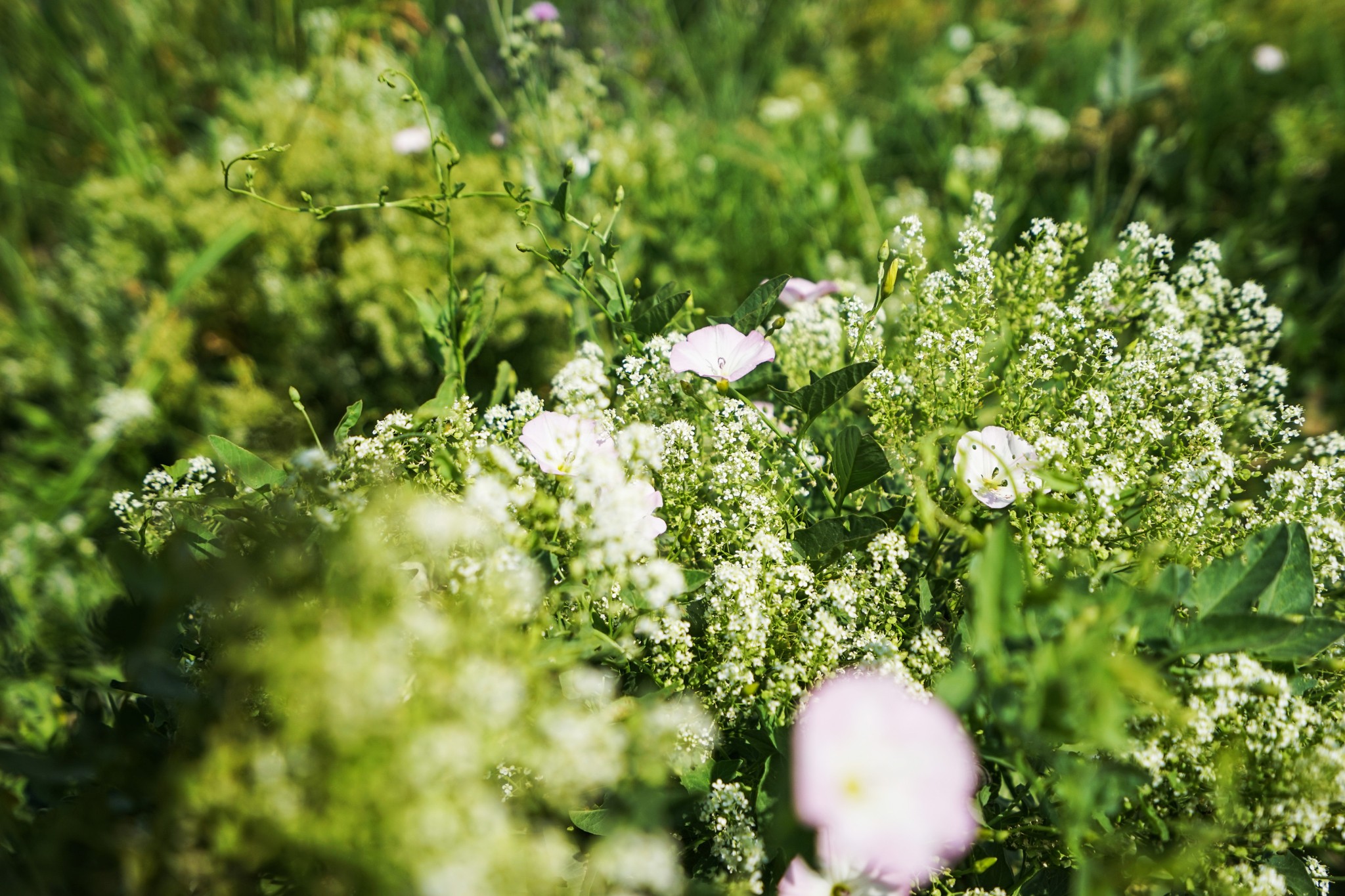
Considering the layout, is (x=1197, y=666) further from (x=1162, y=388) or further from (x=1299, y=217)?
(x=1299, y=217)

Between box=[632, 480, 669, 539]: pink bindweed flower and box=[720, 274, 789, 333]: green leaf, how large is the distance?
0.70 ft

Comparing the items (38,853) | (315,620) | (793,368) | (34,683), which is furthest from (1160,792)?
(34,683)

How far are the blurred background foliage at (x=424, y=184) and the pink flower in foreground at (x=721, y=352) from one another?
55cm

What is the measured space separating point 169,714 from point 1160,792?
81cm

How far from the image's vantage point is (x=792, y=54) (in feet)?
10.6

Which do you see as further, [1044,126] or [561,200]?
[1044,126]

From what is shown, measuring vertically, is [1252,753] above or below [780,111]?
below

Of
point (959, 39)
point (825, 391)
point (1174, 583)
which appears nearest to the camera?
point (1174, 583)

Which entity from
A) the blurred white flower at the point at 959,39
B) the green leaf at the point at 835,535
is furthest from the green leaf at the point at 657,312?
the blurred white flower at the point at 959,39

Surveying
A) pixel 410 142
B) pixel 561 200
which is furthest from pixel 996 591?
pixel 410 142

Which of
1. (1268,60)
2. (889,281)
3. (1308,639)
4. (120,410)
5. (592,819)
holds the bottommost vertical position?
(120,410)

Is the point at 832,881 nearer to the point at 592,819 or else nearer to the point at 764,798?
the point at 764,798

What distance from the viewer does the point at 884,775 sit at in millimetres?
463

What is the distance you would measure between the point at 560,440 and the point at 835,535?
0.25 meters
